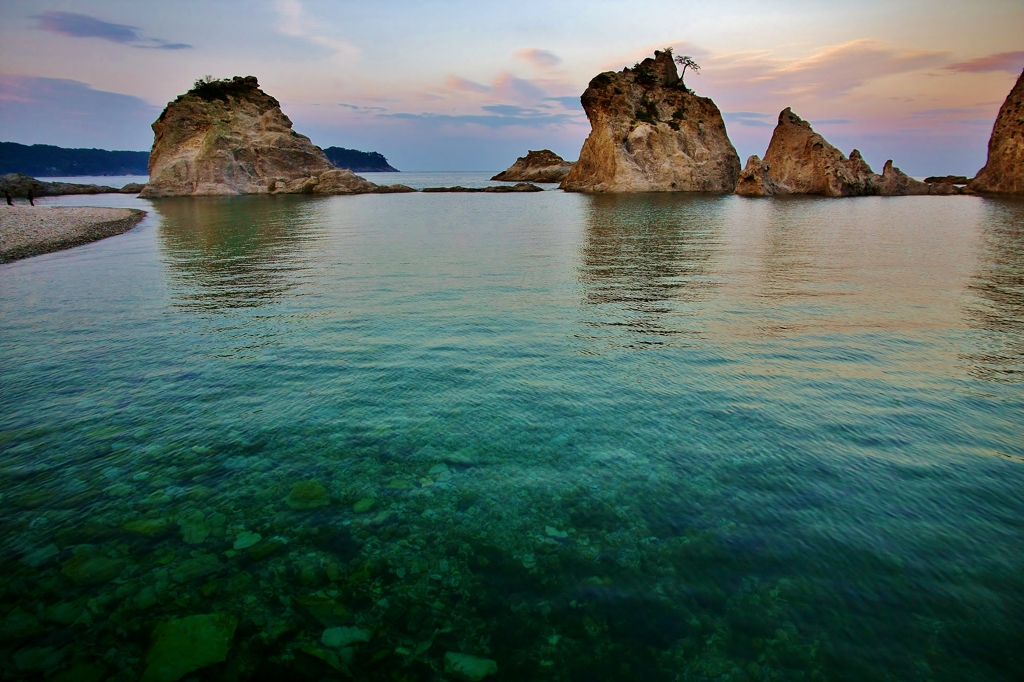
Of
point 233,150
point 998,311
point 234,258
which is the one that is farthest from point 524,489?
point 233,150

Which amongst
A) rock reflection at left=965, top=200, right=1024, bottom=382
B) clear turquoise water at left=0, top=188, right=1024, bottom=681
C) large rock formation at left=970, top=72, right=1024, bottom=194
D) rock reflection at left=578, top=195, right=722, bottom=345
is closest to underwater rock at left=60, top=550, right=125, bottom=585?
clear turquoise water at left=0, top=188, right=1024, bottom=681

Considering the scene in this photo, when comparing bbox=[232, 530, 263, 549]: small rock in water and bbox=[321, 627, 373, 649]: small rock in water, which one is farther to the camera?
bbox=[232, 530, 263, 549]: small rock in water

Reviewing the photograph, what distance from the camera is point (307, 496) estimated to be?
578 centimetres

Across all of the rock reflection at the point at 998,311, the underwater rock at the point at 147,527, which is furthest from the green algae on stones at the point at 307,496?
the rock reflection at the point at 998,311

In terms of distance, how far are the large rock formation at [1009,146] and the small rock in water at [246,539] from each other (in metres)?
99.0

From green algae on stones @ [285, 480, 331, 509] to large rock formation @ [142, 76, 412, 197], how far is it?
86797 mm

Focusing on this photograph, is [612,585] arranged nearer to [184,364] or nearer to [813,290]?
[184,364]

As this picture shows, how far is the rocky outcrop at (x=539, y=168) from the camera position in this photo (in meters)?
142

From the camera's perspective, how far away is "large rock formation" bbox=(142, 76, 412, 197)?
7800 cm

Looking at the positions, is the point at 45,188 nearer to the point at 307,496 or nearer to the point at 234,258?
the point at 234,258

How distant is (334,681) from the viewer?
3.66m

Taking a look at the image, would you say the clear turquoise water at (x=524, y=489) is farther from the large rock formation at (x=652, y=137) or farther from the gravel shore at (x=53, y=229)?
the large rock formation at (x=652, y=137)

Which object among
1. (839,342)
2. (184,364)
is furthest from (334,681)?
(839,342)

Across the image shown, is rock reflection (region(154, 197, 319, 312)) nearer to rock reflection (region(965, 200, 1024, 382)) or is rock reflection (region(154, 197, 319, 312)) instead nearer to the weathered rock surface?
rock reflection (region(965, 200, 1024, 382))
